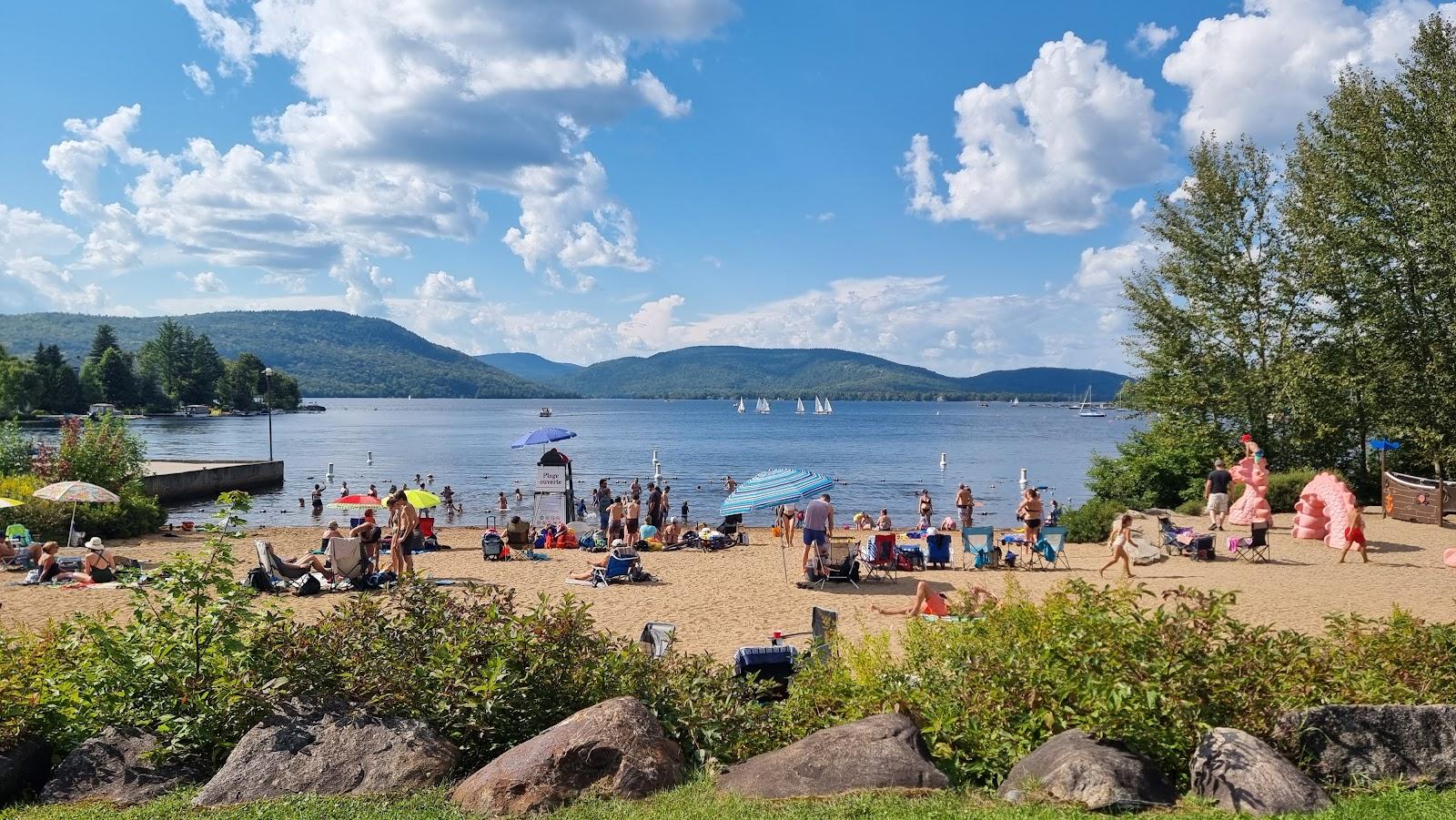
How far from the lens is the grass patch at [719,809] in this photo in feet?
14.0

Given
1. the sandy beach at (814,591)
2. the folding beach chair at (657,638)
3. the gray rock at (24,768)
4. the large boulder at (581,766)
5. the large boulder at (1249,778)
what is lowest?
the sandy beach at (814,591)

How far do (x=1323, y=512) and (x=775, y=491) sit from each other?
1169 centimetres

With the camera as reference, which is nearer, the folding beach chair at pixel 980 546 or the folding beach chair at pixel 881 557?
the folding beach chair at pixel 881 557

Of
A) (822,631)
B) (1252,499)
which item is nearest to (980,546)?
(1252,499)

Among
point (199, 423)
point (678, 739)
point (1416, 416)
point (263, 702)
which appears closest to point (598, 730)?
point (678, 739)

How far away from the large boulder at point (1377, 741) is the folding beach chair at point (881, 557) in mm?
10021

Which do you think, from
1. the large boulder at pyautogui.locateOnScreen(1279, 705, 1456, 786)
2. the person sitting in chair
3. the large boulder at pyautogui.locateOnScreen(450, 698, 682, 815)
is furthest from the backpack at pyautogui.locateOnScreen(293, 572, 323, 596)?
the large boulder at pyautogui.locateOnScreen(1279, 705, 1456, 786)

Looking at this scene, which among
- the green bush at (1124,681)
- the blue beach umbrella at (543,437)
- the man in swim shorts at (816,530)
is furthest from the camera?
the blue beach umbrella at (543,437)

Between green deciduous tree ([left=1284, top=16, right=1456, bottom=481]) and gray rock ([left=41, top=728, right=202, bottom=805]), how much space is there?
26365mm

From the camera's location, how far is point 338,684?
18.5 feet

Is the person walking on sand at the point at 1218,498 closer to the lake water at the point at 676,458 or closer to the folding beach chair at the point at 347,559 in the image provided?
the lake water at the point at 676,458

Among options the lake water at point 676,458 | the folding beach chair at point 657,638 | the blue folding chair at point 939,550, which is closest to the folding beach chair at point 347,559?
the folding beach chair at point 657,638

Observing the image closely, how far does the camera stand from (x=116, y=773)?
514 cm

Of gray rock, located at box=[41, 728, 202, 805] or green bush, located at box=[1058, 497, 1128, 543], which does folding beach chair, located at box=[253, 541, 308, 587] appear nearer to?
gray rock, located at box=[41, 728, 202, 805]
